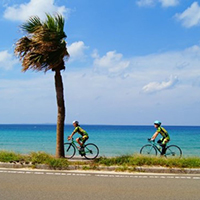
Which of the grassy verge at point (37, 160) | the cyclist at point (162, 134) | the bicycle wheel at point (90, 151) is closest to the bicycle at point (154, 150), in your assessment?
the cyclist at point (162, 134)

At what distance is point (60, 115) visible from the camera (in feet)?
40.6

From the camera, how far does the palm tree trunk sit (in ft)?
40.2

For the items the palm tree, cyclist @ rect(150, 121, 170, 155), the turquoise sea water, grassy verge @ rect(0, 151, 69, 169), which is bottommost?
the turquoise sea water

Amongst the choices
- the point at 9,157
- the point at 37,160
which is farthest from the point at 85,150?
the point at 9,157

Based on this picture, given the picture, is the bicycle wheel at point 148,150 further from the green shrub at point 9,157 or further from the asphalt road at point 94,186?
the green shrub at point 9,157

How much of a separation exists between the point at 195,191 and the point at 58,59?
24.0 feet

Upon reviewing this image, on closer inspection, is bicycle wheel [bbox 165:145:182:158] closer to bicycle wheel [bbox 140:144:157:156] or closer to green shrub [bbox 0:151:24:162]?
bicycle wheel [bbox 140:144:157:156]

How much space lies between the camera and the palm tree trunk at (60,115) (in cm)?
1227

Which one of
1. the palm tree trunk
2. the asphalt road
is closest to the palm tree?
the palm tree trunk

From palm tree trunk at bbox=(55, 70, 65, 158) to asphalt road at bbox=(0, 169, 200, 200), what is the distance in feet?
8.17

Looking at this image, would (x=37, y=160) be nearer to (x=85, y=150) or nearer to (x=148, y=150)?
(x=85, y=150)

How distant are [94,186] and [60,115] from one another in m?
5.17

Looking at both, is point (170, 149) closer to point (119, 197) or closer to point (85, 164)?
point (85, 164)

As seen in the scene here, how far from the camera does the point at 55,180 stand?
330 inches
